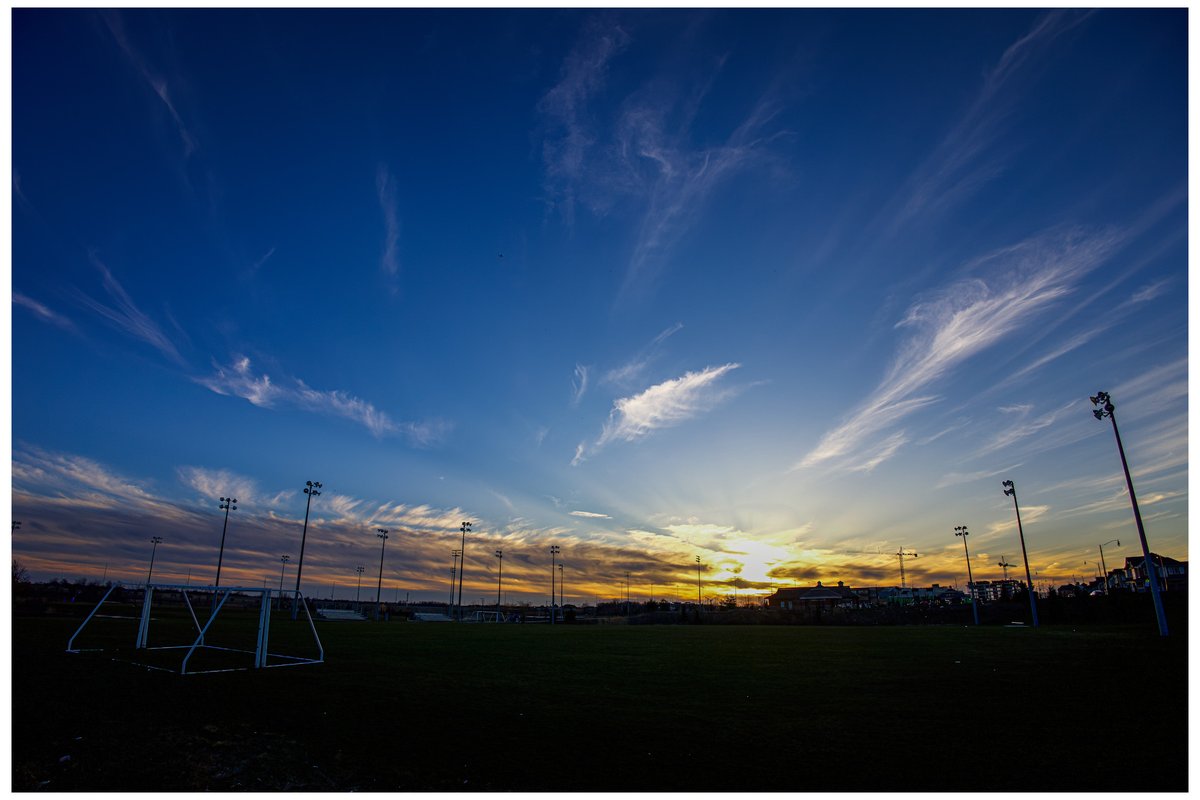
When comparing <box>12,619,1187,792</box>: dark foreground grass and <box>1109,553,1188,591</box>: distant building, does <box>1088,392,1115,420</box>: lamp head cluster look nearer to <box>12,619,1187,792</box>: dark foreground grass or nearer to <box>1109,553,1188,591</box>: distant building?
<box>12,619,1187,792</box>: dark foreground grass

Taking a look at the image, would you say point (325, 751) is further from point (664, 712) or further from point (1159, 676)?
point (1159, 676)

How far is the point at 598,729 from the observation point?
8.68 metres

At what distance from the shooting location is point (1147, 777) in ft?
20.5

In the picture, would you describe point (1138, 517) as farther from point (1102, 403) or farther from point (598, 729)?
point (598, 729)

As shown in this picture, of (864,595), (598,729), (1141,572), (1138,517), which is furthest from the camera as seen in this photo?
(864,595)

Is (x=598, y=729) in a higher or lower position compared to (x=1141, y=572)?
higher

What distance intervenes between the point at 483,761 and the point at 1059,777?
645cm

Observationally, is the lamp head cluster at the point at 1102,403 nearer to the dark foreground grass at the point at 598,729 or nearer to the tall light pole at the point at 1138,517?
the tall light pole at the point at 1138,517

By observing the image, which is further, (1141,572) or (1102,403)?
(1141,572)

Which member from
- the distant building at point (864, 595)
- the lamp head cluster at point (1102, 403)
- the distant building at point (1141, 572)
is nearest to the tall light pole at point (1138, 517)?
the lamp head cluster at point (1102, 403)

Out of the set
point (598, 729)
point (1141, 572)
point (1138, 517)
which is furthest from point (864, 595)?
point (598, 729)

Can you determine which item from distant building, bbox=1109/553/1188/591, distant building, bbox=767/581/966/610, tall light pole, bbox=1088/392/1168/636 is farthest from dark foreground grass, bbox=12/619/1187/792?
distant building, bbox=767/581/966/610

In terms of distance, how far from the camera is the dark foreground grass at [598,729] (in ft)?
20.9

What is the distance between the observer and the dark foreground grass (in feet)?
20.9
